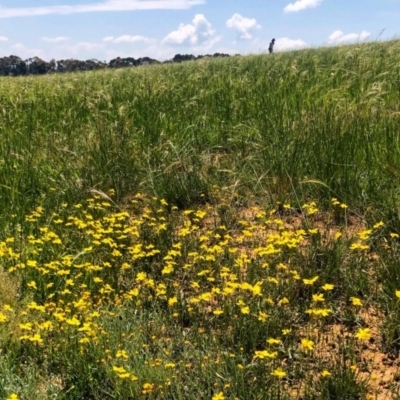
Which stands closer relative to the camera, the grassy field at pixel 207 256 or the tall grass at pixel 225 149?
the grassy field at pixel 207 256

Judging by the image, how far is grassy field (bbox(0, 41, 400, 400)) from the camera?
2793 mm

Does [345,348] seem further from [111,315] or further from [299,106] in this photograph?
[299,106]

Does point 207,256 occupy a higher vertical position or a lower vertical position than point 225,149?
lower

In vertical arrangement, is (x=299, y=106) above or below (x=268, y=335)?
above

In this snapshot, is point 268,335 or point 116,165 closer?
point 268,335

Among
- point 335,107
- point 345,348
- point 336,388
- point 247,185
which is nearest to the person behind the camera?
point 336,388

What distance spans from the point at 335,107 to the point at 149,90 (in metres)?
3.79

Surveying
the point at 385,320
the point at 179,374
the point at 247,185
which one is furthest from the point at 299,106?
the point at 179,374

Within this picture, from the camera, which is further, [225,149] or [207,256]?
[225,149]

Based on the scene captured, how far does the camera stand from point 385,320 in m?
3.03

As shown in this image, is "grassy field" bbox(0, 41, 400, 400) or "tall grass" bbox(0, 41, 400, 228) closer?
"grassy field" bbox(0, 41, 400, 400)

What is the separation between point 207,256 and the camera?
12.2ft

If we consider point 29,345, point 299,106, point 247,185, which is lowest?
point 29,345

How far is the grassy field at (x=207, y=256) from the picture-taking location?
2.79 meters
